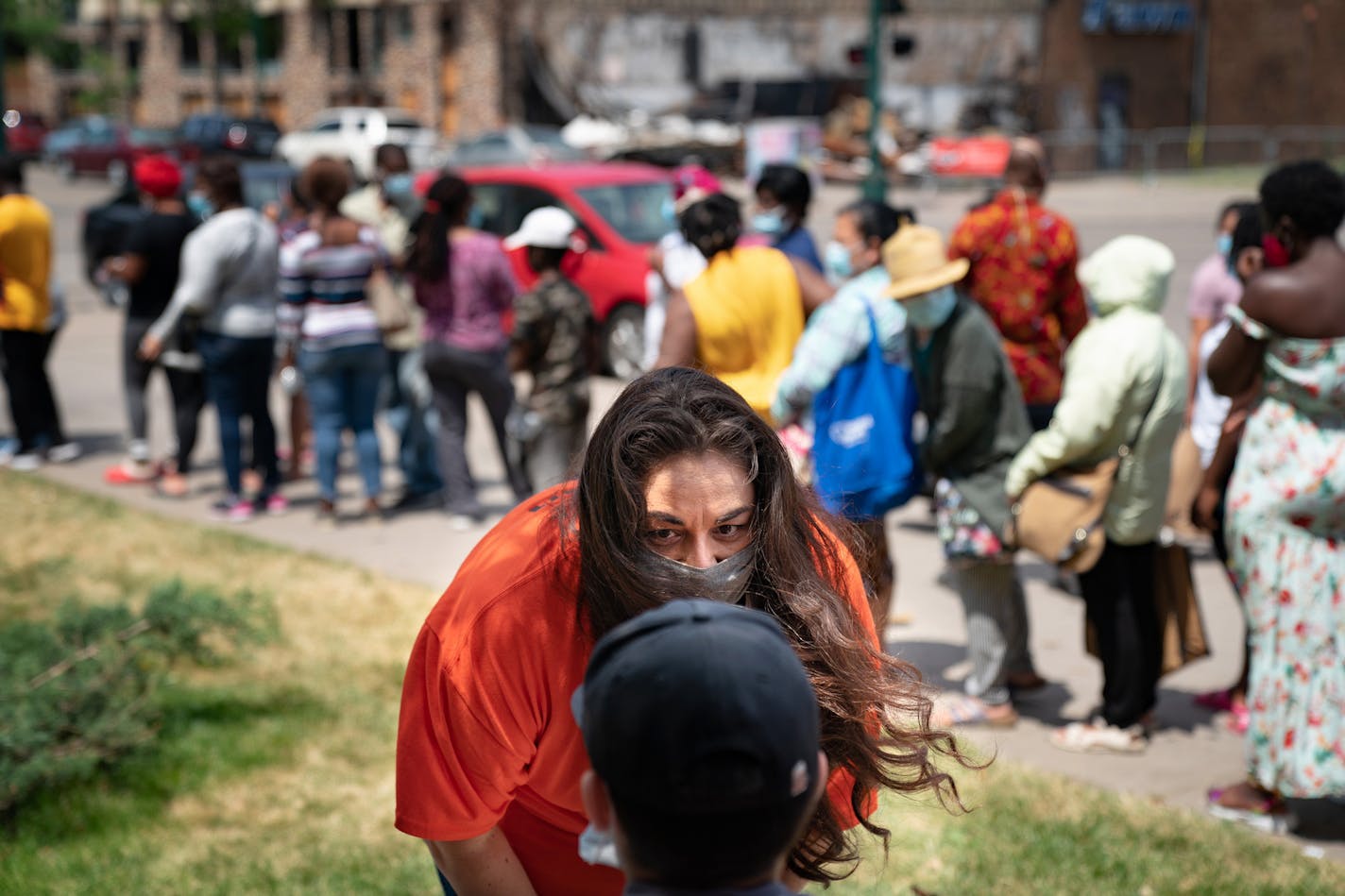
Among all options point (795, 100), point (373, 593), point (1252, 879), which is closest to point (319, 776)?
point (373, 593)

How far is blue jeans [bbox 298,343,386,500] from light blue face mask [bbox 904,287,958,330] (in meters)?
3.74

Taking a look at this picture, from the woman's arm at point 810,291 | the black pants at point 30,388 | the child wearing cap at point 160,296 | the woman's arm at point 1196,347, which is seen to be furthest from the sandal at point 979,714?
the black pants at point 30,388

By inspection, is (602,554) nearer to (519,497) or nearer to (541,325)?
(541,325)

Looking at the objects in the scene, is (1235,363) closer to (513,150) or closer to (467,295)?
(467,295)

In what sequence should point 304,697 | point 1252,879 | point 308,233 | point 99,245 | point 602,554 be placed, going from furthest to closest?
1. point 99,245
2. point 308,233
3. point 304,697
4. point 1252,879
5. point 602,554

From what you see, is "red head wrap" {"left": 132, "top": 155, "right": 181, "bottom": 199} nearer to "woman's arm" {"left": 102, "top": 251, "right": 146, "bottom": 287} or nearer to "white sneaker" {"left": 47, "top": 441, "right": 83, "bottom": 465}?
"woman's arm" {"left": 102, "top": 251, "right": 146, "bottom": 287}

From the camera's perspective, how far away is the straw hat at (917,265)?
4719 mm

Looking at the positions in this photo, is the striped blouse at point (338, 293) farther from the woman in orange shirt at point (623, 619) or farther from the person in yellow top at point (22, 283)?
the woman in orange shirt at point (623, 619)

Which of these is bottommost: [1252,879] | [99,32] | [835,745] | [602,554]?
[1252,879]

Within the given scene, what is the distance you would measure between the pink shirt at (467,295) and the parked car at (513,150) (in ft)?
77.4

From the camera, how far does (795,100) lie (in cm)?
3969

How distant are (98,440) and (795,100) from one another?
3186 cm

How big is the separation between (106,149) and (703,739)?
41257mm

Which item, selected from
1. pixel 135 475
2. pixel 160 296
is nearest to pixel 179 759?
pixel 160 296
